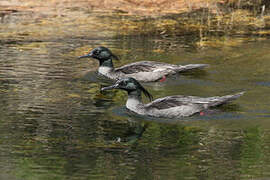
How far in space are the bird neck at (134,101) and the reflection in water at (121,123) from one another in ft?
0.61

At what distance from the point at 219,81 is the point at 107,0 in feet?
34.7

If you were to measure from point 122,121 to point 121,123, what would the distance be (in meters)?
0.16

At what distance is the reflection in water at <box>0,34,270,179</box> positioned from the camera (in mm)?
8750

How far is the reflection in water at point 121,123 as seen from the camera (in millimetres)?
8750

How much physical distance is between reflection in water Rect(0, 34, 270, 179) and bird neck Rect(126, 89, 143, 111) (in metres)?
0.19

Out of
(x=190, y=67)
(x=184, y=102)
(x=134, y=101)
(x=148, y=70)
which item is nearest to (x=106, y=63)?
(x=148, y=70)

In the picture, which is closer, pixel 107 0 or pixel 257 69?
pixel 257 69

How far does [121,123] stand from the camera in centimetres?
1133

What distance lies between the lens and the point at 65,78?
14.6m

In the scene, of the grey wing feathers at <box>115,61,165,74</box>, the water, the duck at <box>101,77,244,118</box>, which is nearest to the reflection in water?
the water

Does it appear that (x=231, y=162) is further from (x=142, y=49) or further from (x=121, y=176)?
(x=142, y=49)

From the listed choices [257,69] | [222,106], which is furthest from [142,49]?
[222,106]

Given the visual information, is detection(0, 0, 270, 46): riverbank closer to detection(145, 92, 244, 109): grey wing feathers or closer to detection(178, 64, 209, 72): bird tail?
detection(178, 64, 209, 72): bird tail

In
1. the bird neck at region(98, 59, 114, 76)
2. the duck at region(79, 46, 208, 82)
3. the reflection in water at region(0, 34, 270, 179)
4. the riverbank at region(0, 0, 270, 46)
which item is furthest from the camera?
the riverbank at region(0, 0, 270, 46)
